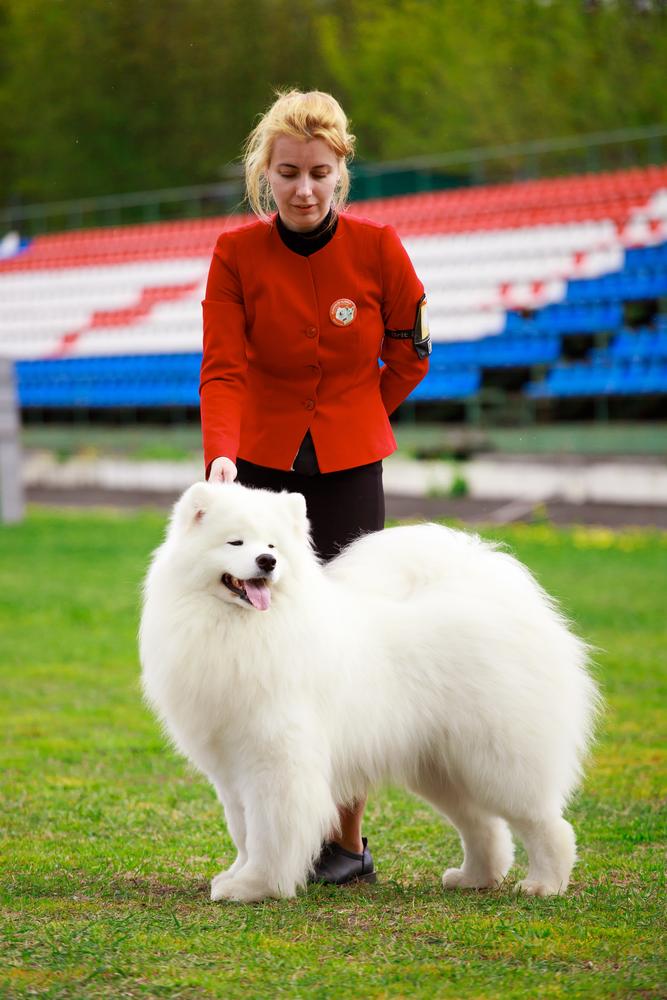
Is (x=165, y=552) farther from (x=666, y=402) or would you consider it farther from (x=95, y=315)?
(x=95, y=315)

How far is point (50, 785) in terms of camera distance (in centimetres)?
485

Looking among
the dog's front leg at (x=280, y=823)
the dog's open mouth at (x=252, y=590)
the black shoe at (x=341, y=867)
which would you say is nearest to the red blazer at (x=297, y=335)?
the dog's open mouth at (x=252, y=590)

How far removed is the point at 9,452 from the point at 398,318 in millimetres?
10545

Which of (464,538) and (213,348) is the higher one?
(213,348)

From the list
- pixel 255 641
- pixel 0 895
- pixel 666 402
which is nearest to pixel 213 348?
pixel 255 641

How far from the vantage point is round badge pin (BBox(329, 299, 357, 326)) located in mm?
3617

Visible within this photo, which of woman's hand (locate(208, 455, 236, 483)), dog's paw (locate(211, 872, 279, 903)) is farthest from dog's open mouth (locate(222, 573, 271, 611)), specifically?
dog's paw (locate(211, 872, 279, 903))

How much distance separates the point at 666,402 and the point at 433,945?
11853mm

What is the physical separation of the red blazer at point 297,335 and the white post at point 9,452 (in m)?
10.4

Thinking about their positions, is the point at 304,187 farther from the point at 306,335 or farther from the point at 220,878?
the point at 220,878

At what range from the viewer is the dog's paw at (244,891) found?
3326 mm

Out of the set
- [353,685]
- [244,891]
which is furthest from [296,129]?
[244,891]

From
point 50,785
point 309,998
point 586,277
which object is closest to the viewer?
point 309,998

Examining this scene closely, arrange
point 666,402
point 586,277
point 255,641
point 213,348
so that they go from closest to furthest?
point 255,641 < point 213,348 < point 666,402 < point 586,277
